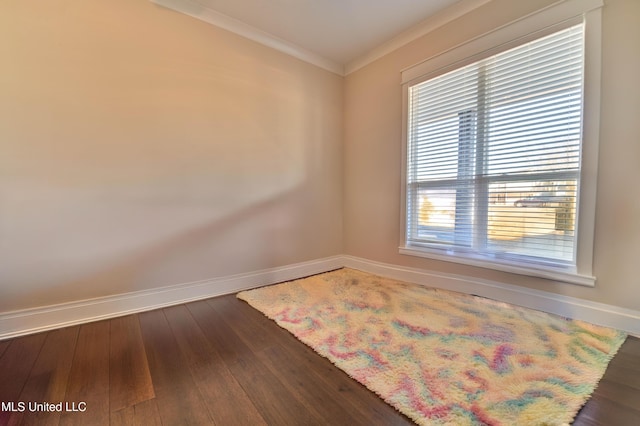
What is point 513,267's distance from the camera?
207cm

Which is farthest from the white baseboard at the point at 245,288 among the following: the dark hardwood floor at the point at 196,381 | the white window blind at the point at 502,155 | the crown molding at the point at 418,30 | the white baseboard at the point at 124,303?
the crown molding at the point at 418,30

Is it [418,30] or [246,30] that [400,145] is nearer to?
[418,30]

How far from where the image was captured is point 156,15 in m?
2.10

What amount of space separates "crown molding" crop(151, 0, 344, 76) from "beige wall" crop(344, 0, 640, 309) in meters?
0.49

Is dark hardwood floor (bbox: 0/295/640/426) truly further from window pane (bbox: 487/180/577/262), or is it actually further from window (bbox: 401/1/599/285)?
window (bbox: 401/1/599/285)

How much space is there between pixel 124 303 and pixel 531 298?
3.25 meters

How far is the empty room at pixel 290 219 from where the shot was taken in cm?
123

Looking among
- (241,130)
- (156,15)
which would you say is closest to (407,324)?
(241,130)

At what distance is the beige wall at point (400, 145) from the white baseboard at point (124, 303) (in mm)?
1271

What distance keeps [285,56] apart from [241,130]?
1058 millimetres

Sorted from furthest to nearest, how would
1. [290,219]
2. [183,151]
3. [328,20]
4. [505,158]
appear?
[290,219], [328,20], [183,151], [505,158]

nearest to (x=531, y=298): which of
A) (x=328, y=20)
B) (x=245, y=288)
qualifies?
(x=245, y=288)

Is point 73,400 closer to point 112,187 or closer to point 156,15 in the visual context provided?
point 112,187

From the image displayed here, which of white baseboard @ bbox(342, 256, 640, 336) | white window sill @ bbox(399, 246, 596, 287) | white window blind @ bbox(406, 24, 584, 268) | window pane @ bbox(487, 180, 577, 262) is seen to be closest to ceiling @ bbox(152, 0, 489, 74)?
white window blind @ bbox(406, 24, 584, 268)
